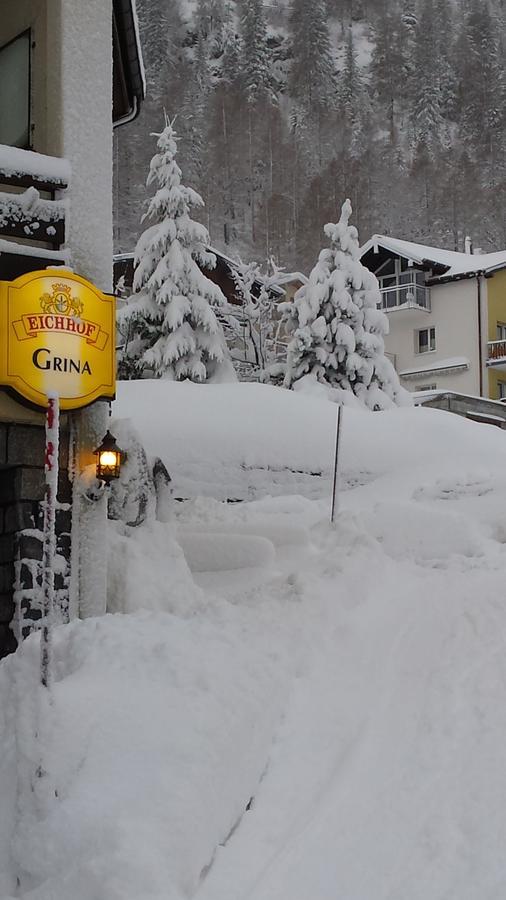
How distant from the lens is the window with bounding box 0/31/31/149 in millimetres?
8844

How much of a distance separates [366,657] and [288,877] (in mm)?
2952

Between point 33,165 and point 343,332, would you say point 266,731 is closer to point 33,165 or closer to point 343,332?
point 33,165

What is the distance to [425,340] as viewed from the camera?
3788cm

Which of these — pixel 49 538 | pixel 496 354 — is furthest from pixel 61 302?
pixel 496 354

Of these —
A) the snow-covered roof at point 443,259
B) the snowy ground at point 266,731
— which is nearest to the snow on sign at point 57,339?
the snowy ground at point 266,731

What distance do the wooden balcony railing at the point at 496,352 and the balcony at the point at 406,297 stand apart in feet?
10.2

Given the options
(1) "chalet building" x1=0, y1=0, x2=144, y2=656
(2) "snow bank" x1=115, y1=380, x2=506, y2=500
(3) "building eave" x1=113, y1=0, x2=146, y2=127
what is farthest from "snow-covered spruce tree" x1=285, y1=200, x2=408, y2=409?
(1) "chalet building" x1=0, y1=0, x2=144, y2=656

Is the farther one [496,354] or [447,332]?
[447,332]

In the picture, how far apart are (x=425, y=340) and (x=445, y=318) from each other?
1369 mm

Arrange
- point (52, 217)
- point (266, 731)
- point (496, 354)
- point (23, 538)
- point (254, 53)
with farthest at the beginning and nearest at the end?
1. point (254, 53)
2. point (496, 354)
3. point (52, 217)
4. point (23, 538)
5. point (266, 731)

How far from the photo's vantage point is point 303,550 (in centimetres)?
1055

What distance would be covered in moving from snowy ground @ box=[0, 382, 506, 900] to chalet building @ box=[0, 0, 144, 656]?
3.41ft

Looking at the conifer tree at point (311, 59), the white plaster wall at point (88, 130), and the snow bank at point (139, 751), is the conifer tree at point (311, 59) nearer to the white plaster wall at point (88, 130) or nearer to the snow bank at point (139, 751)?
the white plaster wall at point (88, 130)

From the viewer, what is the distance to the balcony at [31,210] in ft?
26.8
